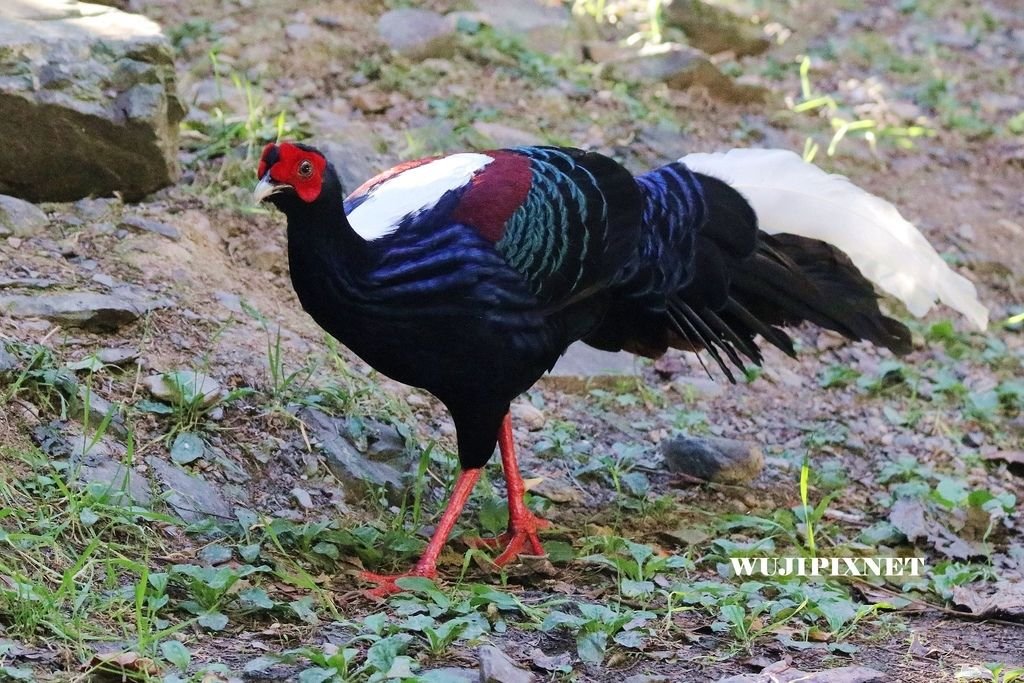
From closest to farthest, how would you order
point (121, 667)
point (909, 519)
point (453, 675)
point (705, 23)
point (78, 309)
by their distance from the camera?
point (121, 667)
point (453, 675)
point (78, 309)
point (909, 519)
point (705, 23)

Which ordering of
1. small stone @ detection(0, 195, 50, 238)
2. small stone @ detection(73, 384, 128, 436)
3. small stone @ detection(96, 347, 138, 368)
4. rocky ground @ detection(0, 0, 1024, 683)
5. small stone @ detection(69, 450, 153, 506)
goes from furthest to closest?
1. small stone @ detection(0, 195, 50, 238)
2. small stone @ detection(96, 347, 138, 368)
3. small stone @ detection(73, 384, 128, 436)
4. small stone @ detection(69, 450, 153, 506)
5. rocky ground @ detection(0, 0, 1024, 683)

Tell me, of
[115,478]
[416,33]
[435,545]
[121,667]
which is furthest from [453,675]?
[416,33]

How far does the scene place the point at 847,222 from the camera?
4461 millimetres

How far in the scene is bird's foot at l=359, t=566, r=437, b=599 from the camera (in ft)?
11.4

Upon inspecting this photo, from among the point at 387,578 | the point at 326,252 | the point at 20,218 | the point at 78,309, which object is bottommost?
the point at 387,578

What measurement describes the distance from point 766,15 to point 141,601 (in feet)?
27.7

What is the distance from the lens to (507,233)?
365 cm

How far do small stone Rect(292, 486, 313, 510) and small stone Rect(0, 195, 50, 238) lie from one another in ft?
4.98

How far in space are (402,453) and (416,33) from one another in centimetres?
377

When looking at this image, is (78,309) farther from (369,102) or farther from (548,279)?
(369,102)

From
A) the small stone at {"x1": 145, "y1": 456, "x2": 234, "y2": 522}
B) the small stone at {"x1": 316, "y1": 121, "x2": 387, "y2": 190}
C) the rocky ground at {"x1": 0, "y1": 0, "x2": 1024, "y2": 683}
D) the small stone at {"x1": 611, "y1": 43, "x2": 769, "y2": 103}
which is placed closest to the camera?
the rocky ground at {"x1": 0, "y1": 0, "x2": 1024, "y2": 683}

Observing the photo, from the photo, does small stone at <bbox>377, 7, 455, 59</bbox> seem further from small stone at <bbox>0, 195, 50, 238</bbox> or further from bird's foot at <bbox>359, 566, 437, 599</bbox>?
bird's foot at <bbox>359, 566, 437, 599</bbox>

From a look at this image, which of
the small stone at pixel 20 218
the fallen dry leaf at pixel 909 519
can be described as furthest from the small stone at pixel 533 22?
the fallen dry leaf at pixel 909 519

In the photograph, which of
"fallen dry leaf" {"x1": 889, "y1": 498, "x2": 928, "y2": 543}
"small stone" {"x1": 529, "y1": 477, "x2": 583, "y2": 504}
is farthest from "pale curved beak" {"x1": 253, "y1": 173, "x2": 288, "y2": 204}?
"fallen dry leaf" {"x1": 889, "y1": 498, "x2": 928, "y2": 543}
